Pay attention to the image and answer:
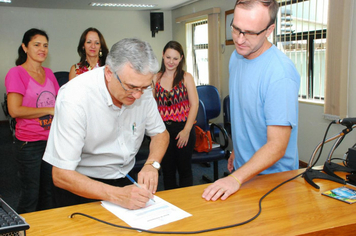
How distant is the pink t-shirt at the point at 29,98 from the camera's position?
2475 millimetres

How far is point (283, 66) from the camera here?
1.58m

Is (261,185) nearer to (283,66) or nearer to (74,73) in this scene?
(283,66)

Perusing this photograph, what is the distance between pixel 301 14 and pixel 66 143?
4.11 m

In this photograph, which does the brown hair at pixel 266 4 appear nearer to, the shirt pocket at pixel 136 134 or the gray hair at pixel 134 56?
the gray hair at pixel 134 56

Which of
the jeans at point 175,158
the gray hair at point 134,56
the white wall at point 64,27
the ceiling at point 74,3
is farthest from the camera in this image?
the white wall at point 64,27

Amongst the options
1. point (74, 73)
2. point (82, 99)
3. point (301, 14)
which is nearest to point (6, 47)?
point (74, 73)

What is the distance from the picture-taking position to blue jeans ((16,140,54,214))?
253 cm

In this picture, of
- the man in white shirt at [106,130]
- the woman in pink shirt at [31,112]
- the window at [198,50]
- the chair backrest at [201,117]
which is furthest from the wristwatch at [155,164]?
the window at [198,50]

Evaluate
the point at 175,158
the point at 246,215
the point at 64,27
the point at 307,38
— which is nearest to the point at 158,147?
the point at 246,215

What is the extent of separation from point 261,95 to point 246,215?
0.61m

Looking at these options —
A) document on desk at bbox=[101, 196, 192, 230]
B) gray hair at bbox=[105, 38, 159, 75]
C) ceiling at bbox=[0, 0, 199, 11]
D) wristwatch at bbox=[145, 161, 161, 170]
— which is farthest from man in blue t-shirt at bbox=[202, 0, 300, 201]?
ceiling at bbox=[0, 0, 199, 11]

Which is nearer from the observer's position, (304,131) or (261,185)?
(261,185)

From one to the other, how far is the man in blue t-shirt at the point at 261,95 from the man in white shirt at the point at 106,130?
425mm

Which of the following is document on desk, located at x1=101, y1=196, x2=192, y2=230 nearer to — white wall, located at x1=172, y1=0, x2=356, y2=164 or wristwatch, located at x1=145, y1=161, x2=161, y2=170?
wristwatch, located at x1=145, y1=161, x2=161, y2=170
